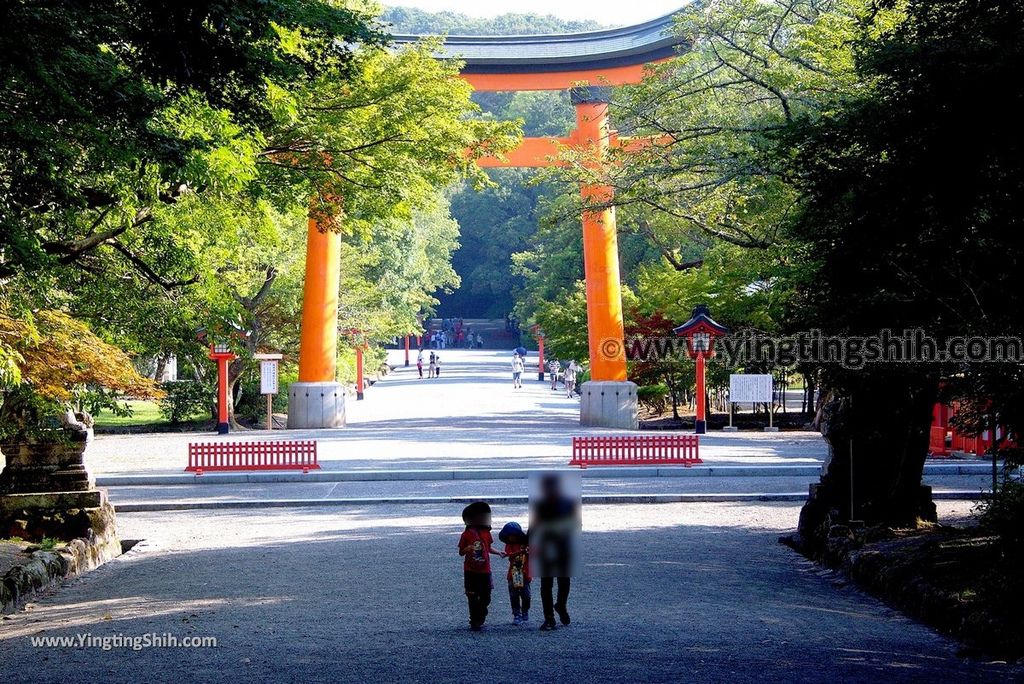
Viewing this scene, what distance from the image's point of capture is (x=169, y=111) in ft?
35.3

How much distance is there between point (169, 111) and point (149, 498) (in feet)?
32.9

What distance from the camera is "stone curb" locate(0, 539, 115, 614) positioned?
10609mm

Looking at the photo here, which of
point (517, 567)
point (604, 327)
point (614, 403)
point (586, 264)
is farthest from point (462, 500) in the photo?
point (586, 264)

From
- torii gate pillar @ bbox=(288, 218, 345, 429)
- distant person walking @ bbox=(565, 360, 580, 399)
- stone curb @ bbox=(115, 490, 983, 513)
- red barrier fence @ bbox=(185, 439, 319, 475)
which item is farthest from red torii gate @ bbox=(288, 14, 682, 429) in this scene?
distant person walking @ bbox=(565, 360, 580, 399)

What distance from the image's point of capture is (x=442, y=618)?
31.0 ft

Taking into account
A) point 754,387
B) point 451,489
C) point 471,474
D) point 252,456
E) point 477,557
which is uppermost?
point 754,387

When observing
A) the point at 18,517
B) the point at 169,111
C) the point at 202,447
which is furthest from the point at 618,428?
the point at 169,111

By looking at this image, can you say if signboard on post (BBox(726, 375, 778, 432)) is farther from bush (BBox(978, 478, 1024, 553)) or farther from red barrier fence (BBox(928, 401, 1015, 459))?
bush (BBox(978, 478, 1024, 553))

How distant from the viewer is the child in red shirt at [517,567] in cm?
856

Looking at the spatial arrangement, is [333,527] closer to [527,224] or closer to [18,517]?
[18,517]

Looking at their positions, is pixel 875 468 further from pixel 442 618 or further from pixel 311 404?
pixel 311 404

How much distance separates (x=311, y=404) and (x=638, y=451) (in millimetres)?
11417

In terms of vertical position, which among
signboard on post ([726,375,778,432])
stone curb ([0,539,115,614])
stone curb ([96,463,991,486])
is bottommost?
stone curb ([0,539,115,614])

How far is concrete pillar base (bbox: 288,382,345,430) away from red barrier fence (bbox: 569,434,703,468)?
10801 mm
